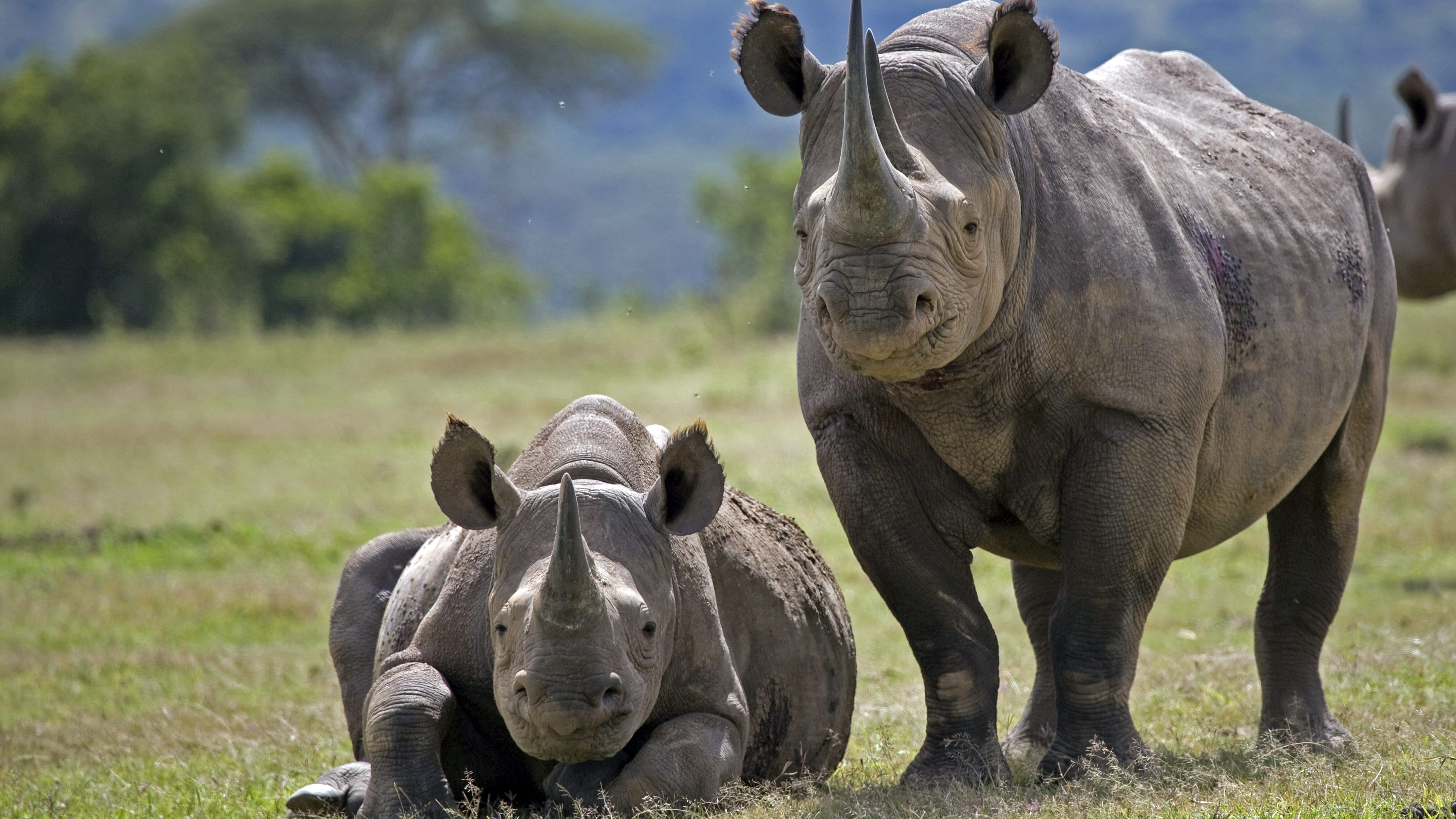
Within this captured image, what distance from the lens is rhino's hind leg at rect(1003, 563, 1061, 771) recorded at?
23.5ft

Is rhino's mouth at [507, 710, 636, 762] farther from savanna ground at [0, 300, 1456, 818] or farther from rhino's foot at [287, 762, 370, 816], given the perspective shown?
rhino's foot at [287, 762, 370, 816]

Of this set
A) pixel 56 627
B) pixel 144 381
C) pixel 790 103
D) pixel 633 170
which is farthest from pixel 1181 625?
pixel 633 170

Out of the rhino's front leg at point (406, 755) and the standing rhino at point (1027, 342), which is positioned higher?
the standing rhino at point (1027, 342)

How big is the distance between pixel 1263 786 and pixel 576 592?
2.22m

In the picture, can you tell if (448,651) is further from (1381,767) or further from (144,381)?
(144,381)

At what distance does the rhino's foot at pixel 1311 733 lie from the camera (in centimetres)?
647

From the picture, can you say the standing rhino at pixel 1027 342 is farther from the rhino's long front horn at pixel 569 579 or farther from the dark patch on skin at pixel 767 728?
the rhino's long front horn at pixel 569 579

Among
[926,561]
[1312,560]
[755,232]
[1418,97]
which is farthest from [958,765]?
[755,232]

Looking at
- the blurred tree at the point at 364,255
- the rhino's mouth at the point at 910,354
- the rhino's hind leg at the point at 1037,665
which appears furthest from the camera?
the blurred tree at the point at 364,255

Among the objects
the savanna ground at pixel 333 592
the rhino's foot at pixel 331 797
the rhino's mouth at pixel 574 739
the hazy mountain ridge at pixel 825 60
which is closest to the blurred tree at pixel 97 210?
the savanna ground at pixel 333 592

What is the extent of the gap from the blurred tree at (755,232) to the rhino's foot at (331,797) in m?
21.9

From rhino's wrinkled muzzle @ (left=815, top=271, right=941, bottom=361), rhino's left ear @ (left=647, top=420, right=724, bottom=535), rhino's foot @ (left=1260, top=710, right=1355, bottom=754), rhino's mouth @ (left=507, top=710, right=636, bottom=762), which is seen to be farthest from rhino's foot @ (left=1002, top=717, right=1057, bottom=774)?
rhino's wrinkled muzzle @ (left=815, top=271, right=941, bottom=361)

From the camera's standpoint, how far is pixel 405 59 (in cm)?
6328

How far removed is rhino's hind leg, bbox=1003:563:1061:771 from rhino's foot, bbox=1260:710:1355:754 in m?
0.81
